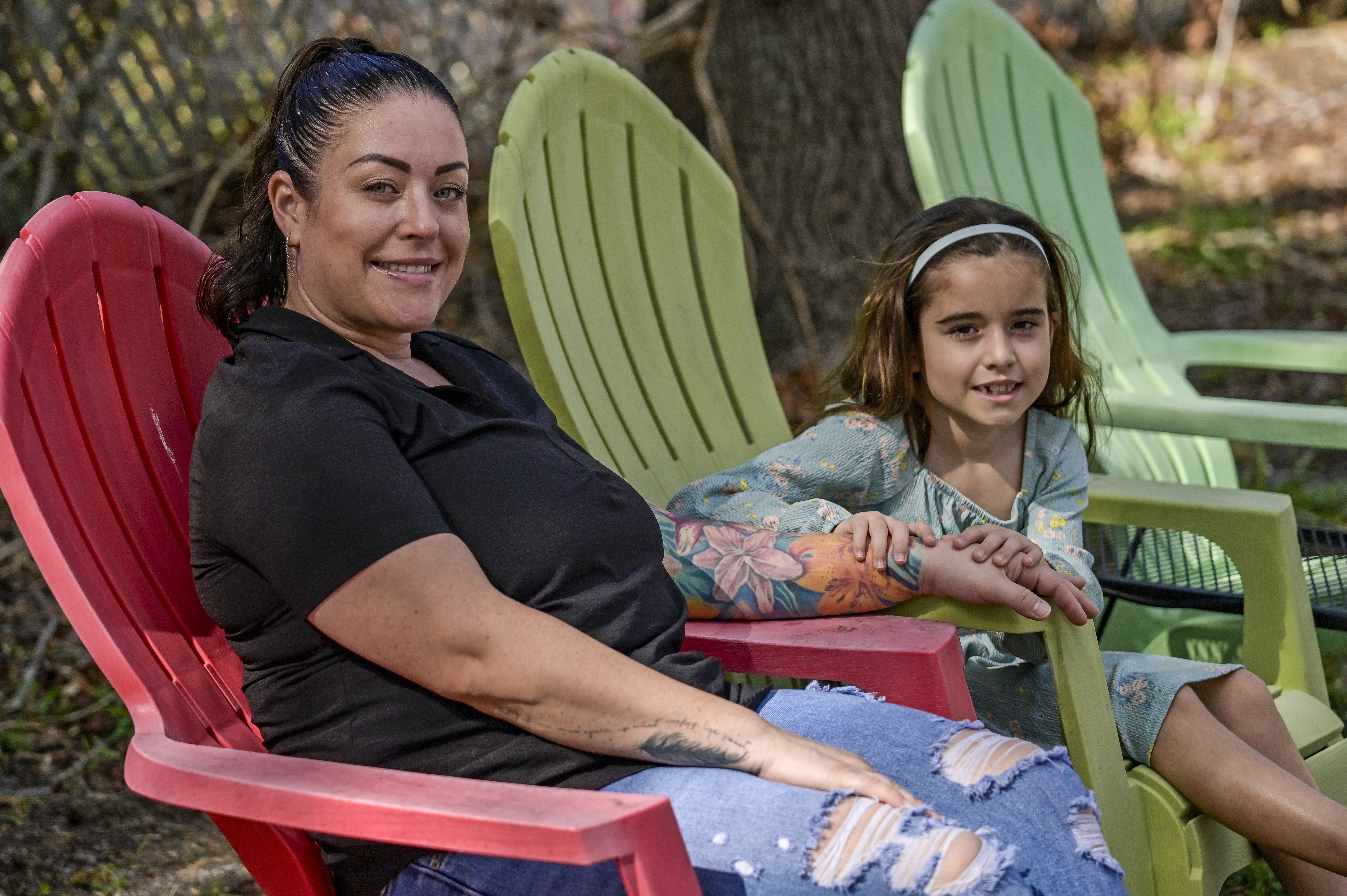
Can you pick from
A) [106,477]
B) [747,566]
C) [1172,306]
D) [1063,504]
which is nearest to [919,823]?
[747,566]

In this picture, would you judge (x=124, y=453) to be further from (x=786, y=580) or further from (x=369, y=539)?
(x=786, y=580)

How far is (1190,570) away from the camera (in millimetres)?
2619

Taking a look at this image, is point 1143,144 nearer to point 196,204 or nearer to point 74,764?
point 196,204

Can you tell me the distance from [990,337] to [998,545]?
1.55 feet

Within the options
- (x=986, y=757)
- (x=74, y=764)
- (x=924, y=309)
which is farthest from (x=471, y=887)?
(x=74, y=764)

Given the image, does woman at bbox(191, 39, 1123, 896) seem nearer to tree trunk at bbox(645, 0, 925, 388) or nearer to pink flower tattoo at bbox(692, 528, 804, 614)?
pink flower tattoo at bbox(692, 528, 804, 614)

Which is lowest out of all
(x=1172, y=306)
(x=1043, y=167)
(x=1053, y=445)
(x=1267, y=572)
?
(x=1172, y=306)

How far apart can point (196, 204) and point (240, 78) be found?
672 millimetres

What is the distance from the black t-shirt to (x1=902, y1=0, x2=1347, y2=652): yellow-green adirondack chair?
56.9 inches

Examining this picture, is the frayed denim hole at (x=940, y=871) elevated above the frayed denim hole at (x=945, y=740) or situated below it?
above

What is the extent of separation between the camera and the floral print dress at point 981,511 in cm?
211

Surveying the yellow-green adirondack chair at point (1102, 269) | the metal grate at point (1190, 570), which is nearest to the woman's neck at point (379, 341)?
the metal grate at point (1190, 570)

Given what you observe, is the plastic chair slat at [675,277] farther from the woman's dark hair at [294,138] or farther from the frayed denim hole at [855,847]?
the frayed denim hole at [855,847]

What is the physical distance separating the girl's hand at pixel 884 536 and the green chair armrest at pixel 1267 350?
1780mm
